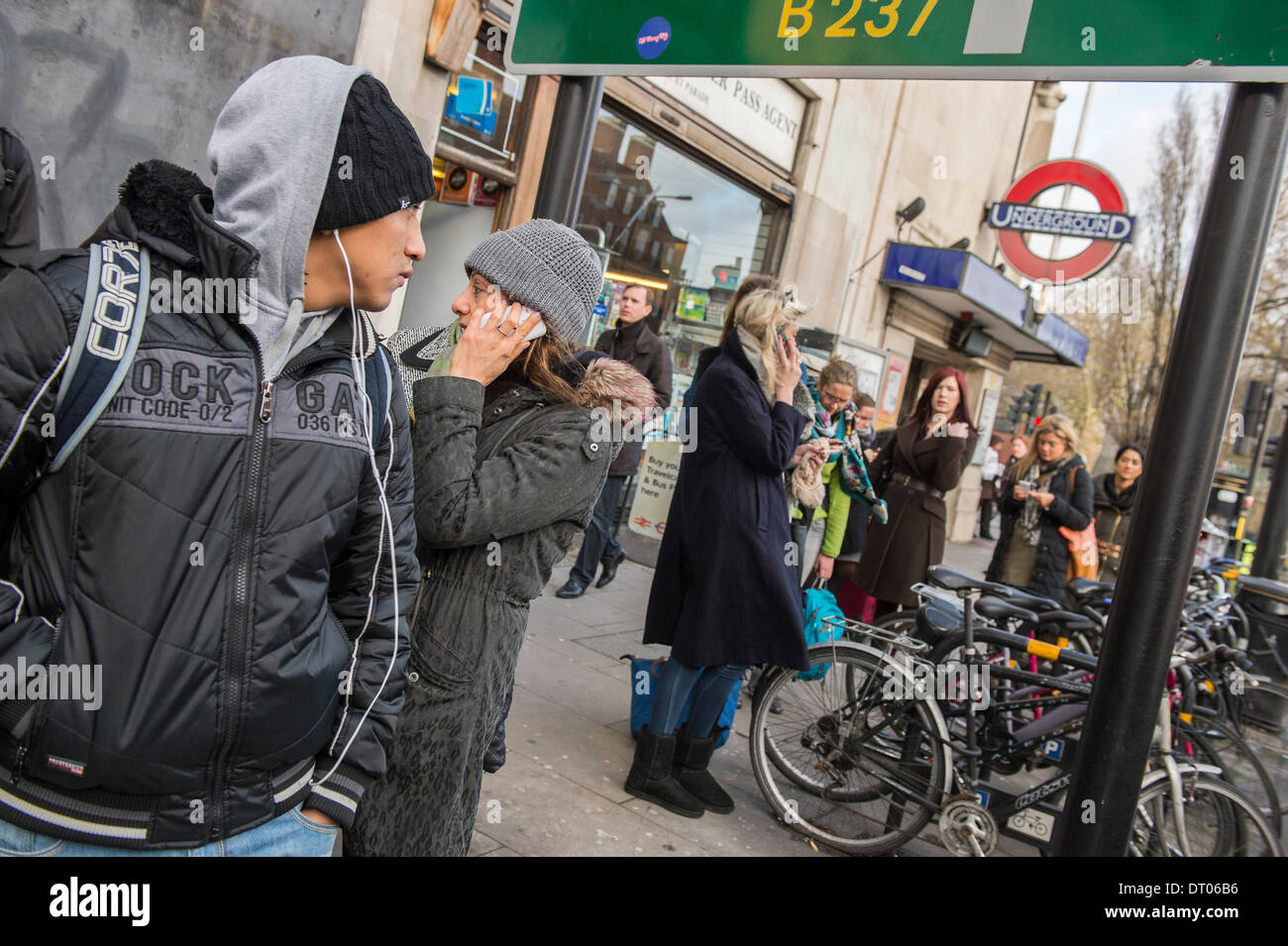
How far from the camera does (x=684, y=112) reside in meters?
9.74

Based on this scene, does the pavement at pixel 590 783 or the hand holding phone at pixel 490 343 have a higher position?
the hand holding phone at pixel 490 343

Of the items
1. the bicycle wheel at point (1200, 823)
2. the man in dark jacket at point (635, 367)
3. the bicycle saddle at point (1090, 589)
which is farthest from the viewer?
A: the man in dark jacket at point (635, 367)

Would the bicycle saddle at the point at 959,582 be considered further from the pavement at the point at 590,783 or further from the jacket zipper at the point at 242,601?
the jacket zipper at the point at 242,601

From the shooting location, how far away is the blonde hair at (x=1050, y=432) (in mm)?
6922

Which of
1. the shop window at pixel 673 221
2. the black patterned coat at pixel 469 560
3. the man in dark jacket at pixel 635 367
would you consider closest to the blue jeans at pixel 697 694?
the black patterned coat at pixel 469 560

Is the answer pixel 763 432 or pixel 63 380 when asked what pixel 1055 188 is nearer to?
pixel 763 432

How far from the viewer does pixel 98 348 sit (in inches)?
50.1

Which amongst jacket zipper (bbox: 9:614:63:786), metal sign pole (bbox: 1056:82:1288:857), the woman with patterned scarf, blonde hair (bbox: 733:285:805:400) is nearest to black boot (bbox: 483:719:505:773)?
jacket zipper (bbox: 9:614:63:786)

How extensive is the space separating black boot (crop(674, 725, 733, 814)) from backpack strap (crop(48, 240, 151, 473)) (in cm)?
314

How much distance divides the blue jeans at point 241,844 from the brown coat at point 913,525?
4908 mm

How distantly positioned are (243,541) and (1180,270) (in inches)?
927

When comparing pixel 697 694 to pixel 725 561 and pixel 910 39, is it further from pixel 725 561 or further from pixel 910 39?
pixel 910 39

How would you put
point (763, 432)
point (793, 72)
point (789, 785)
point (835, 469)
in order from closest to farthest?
point (793, 72) → point (763, 432) → point (789, 785) → point (835, 469)
